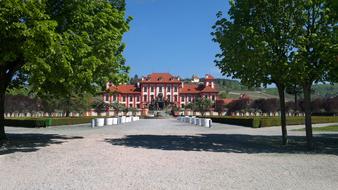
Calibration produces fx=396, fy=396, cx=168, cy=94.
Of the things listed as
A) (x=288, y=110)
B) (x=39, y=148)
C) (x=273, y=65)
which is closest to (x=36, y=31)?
(x=39, y=148)

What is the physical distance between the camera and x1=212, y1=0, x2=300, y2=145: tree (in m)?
18.3

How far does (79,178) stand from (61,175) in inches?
30.1

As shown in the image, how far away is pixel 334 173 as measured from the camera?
468 inches

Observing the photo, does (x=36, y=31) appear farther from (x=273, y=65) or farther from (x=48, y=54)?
(x=273, y=65)

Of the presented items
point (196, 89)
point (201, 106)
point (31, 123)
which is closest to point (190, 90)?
point (196, 89)

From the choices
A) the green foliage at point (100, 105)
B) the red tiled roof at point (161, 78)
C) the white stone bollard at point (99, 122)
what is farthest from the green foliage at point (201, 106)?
the white stone bollard at point (99, 122)

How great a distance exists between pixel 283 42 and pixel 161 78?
145625 millimetres

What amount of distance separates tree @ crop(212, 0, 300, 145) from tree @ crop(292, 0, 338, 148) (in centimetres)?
51

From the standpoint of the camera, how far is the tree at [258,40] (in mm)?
18312

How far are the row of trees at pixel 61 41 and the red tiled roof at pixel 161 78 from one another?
455ft

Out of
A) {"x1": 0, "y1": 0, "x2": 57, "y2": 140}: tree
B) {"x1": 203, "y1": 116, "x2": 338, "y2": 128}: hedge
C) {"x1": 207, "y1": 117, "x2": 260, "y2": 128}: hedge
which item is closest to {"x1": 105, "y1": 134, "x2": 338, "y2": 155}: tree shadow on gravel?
{"x1": 0, "y1": 0, "x2": 57, "y2": 140}: tree

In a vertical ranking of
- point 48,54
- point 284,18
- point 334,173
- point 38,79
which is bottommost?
point 334,173

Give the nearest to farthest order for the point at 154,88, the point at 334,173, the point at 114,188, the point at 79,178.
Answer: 1. the point at 114,188
2. the point at 79,178
3. the point at 334,173
4. the point at 154,88

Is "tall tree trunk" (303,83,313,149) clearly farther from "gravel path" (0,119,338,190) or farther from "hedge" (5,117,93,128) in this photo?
"hedge" (5,117,93,128)
